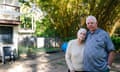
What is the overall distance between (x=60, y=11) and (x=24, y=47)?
757 cm

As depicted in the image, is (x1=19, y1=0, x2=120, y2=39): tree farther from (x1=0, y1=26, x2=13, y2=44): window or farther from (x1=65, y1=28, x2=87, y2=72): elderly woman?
(x1=65, y1=28, x2=87, y2=72): elderly woman

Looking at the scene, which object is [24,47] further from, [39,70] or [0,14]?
[39,70]

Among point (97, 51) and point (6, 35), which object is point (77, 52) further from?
point (6, 35)

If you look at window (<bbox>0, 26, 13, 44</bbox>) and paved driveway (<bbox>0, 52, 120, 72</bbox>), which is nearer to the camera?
paved driveway (<bbox>0, 52, 120, 72</bbox>)

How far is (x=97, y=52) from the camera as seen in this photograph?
13.5 ft

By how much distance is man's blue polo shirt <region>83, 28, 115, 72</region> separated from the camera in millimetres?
4133

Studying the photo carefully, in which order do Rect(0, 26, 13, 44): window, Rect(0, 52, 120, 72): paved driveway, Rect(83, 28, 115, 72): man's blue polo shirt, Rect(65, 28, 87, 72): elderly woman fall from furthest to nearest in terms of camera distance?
Rect(0, 26, 13, 44): window < Rect(0, 52, 120, 72): paved driveway < Rect(65, 28, 87, 72): elderly woman < Rect(83, 28, 115, 72): man's blue polo shirt

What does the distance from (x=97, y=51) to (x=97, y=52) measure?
0.01m

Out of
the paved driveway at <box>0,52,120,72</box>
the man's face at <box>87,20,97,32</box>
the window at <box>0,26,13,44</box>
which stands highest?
the man's face at <box>87,20,97,32</box>

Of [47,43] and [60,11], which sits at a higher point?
[60,11]

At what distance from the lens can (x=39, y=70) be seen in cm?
1344

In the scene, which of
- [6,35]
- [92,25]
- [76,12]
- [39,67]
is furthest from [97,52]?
[6,35]

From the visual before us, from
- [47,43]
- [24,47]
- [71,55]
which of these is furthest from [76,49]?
[47,43]

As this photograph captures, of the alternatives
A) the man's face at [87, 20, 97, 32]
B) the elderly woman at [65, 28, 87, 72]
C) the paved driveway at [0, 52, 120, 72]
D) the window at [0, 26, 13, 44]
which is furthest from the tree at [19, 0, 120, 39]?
the man's face at [87, 20, 97, 32]
